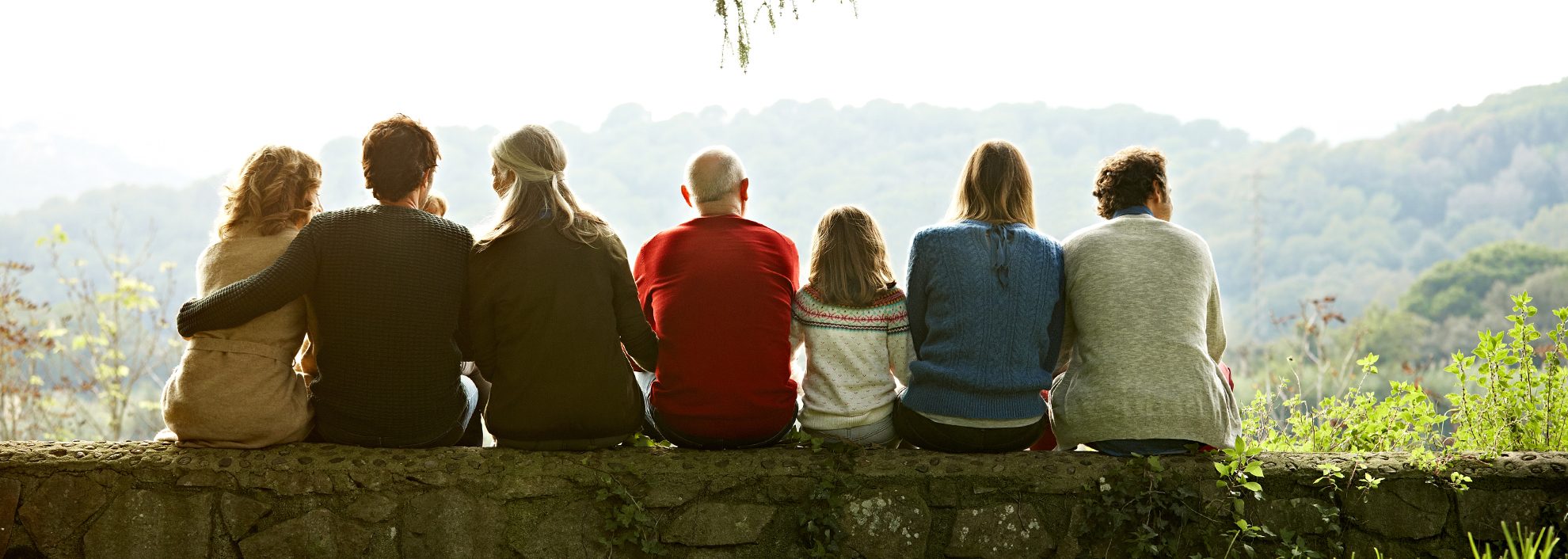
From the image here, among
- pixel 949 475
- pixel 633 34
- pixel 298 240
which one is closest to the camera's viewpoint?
pixel 298 240

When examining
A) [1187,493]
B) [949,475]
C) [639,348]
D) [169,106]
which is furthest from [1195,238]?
[169,106]

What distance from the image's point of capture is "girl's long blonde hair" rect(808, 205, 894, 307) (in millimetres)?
3006

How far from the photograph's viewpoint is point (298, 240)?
2.72 metres

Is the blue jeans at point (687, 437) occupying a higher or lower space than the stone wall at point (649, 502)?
higher

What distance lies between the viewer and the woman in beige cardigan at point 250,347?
109 inches

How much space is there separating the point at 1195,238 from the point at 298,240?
2.35 meters

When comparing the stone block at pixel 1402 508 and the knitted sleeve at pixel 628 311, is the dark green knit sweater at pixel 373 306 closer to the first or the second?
the knitted sleeve at pixel 628 311

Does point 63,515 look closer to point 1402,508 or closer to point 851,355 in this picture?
point 851,355

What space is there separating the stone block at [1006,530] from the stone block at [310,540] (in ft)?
5.17

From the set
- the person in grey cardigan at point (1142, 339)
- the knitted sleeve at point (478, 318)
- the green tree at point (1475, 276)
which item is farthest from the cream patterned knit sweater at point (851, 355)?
the green tree at point (1475, 276)

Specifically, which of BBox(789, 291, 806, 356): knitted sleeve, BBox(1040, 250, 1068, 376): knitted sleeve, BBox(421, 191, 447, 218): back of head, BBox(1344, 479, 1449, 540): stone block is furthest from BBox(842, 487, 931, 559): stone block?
BBox(421, 191, 447, 218): back of head

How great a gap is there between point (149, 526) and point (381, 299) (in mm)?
854

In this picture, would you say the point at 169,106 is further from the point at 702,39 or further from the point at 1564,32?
the point at 1564,32

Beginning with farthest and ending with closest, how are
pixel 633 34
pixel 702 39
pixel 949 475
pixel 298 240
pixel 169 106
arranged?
pixel 169 106 → pixel 633 34 → pixel 702 39 → pixel 949 475 → pixel 298 240
